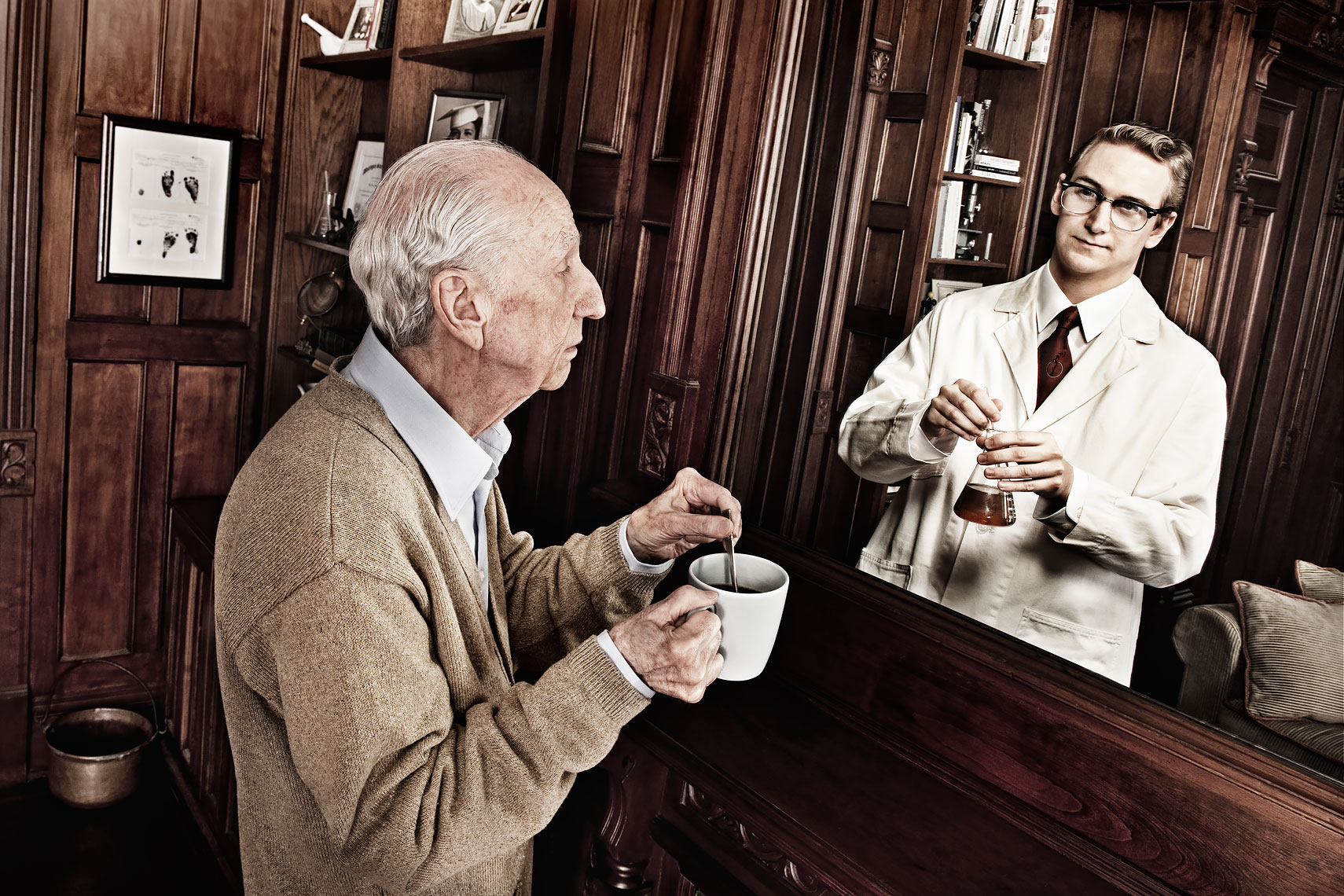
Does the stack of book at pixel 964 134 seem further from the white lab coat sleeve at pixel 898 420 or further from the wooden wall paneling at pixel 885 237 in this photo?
the white lab coat sleeve at pixel 898 420

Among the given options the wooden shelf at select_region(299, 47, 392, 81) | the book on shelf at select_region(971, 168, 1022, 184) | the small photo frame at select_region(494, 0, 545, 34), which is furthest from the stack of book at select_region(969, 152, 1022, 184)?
the wooden shelf at select_region(299, 47, 392, 81)

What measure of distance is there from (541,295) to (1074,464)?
0.71 m

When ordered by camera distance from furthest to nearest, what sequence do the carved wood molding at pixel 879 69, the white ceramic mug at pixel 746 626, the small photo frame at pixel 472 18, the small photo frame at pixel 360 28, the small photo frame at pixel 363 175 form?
the small photo frame at pixel 363 175, the small photo frame at pixel 360 28, the small photo frame at pixel 472 18, the carved wood molding at pixel 879 69, the white ceramic mug at pixel 746 626

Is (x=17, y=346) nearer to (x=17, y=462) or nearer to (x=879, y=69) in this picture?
(x=17, y=462)

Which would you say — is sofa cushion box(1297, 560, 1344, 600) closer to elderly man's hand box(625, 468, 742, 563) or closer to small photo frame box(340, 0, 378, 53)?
elderly man's hand box(625, 468, 742, 563)

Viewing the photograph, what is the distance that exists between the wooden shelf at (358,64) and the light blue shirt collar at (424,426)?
72.2 inches

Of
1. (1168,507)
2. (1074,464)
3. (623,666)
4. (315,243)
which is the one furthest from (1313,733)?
(315,243)

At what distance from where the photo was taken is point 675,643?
44.9 inches

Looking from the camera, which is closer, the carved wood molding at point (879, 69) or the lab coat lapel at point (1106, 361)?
the lab coat lapel at point (1106, 361)

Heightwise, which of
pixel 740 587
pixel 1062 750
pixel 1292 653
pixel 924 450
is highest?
pixel 924 450

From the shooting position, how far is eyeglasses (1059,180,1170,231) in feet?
3.73

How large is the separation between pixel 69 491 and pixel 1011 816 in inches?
122

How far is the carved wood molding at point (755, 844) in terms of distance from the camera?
48.2 inches

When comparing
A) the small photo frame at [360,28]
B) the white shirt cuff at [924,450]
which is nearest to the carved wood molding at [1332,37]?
the white shirt cuff at [924,450]
